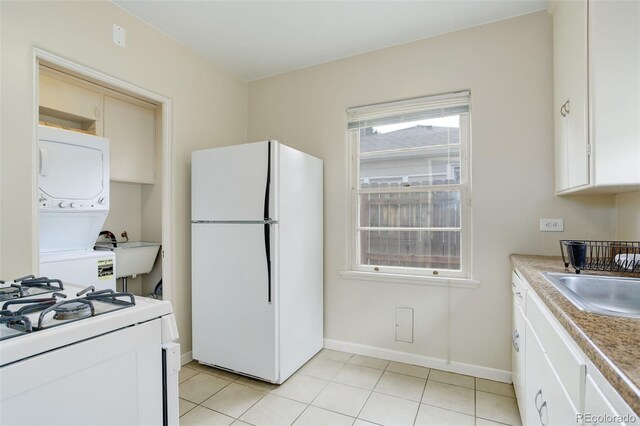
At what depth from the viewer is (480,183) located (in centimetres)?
246

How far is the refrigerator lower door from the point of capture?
2.33 meters

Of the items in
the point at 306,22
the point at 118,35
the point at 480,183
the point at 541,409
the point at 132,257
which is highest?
the point at 306,22

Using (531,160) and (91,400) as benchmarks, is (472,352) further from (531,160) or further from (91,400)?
(91,400)

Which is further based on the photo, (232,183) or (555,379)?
(232,183)

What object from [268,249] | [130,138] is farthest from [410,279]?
[130,138]

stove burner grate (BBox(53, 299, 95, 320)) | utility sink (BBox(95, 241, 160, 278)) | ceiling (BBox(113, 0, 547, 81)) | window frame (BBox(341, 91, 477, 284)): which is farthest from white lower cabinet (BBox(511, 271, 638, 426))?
utility sink (BBox(95, 241, 160, 278))

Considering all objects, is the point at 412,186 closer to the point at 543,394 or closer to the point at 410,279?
the point at 410,279

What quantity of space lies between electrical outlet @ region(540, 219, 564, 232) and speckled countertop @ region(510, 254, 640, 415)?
1262 mm

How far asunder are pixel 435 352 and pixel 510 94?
2.07m

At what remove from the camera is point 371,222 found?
9.57ft

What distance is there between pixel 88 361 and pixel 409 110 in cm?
266

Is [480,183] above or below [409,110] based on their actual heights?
below

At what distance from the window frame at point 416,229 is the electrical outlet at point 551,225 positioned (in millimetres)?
472

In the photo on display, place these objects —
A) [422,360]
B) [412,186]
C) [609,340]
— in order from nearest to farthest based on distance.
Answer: [609,340] < [422,360] < [412,186]
